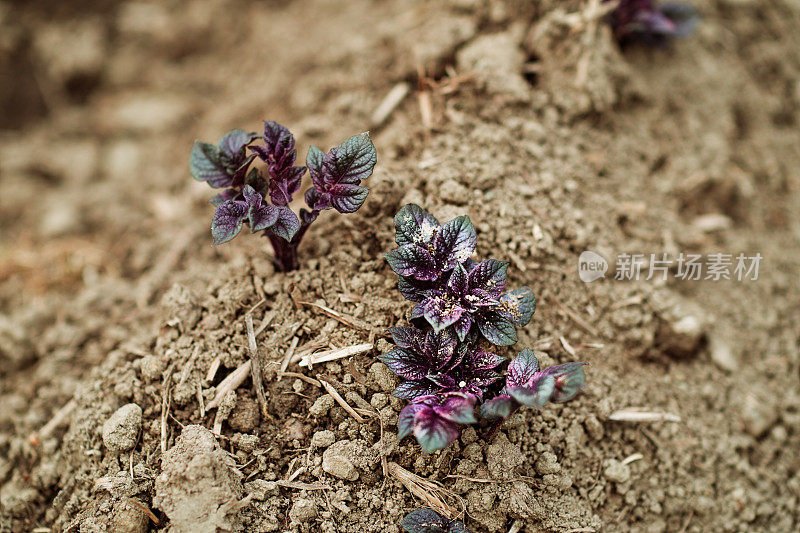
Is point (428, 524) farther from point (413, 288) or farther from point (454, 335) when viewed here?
point (413, 288)

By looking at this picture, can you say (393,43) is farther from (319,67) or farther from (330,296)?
(330,296)

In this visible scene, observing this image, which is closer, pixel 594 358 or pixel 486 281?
pixel 486 281

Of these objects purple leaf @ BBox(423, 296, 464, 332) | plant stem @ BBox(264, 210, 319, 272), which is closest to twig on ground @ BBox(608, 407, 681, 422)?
purple leaf @ BBox(423, 296, 464, 332)

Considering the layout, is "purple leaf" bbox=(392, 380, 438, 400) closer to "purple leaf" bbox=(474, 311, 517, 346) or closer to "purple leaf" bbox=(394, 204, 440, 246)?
"purple leaf" bbox=(474, 311, 517, 346)

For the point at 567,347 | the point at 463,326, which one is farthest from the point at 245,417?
the point at 567,347

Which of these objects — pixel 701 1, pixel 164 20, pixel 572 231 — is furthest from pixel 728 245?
pixel 164 20

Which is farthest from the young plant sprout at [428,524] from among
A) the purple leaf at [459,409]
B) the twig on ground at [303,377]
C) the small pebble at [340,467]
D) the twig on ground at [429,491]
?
the twig on ground at [303,377]
